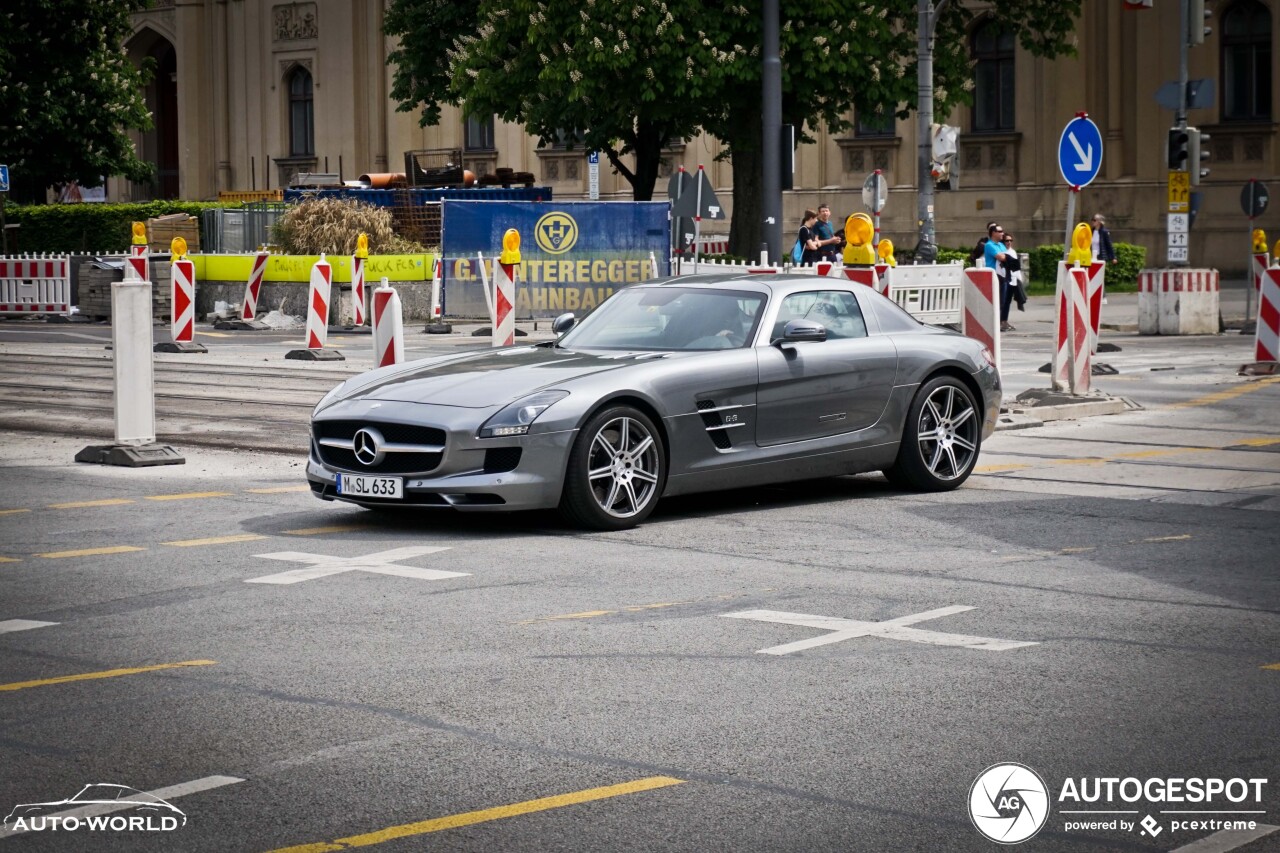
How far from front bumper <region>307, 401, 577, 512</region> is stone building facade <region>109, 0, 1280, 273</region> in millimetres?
25205

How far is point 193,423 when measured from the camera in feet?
52.3

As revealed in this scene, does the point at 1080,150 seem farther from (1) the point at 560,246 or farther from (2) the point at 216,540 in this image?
(2) the point at 216,540

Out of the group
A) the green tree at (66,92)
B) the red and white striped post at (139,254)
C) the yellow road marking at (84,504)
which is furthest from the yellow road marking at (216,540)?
the green tree at (66,92)

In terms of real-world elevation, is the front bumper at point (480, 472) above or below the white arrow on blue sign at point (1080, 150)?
below

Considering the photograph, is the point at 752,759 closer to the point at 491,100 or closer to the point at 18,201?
the point at 491,100

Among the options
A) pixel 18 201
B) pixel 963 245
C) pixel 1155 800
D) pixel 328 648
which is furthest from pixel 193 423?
pixel 18 201

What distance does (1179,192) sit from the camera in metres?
29.6

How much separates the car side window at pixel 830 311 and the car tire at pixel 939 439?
555mm

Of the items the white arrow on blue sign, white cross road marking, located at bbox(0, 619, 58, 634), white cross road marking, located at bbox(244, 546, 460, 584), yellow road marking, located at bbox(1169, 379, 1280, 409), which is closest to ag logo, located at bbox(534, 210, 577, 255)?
the white arrow on blue sign

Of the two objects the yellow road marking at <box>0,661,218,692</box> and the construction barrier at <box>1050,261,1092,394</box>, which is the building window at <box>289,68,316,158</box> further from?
the yellow road marking at <box>0,661,218,692</box>

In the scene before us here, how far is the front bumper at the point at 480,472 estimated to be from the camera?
386 inches

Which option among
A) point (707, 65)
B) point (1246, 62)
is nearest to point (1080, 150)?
point (707, 65)

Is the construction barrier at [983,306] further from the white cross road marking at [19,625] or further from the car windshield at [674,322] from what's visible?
the white cross road marking at [19,625]

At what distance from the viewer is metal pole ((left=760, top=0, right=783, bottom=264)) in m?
25.5
